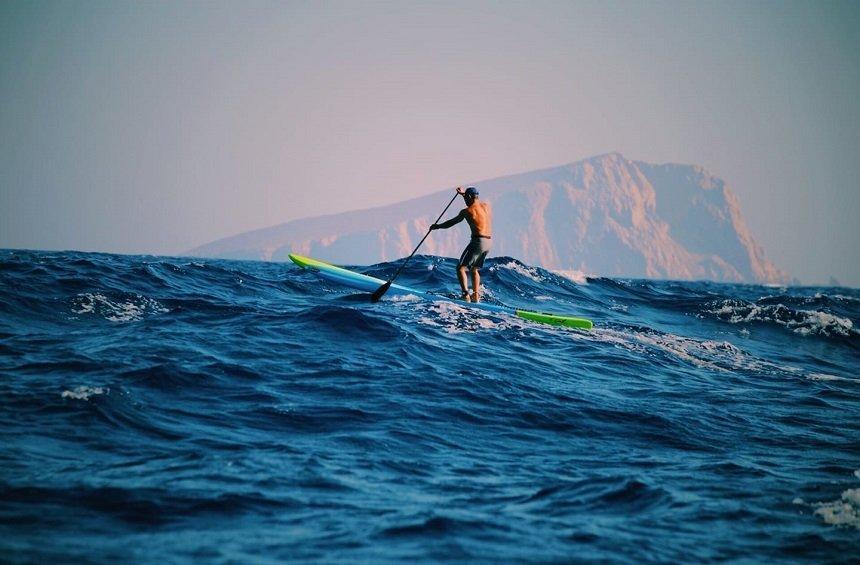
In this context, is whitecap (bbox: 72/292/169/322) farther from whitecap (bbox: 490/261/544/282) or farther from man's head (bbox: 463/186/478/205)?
whitecap (bbox: 490/261/544/282)

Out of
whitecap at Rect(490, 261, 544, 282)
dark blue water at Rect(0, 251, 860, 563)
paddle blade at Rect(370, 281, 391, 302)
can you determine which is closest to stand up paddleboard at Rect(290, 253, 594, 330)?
dark blue water at Rect(0, 251, 860, 563)

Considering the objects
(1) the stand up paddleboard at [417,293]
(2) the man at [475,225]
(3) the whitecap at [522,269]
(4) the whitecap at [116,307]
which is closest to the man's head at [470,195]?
(2) the man at [475,225]

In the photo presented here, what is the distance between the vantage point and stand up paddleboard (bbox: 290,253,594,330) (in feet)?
53.7

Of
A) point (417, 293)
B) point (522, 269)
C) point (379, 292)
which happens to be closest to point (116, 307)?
point (379, 292)

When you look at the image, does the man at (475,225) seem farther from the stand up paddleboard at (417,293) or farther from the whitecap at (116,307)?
the whitecap at (116,307)

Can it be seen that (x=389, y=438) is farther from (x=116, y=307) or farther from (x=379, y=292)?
(x=379, y=292)

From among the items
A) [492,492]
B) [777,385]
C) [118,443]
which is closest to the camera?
[492,492]

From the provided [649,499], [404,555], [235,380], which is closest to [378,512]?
[404,555]

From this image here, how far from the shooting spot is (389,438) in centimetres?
768

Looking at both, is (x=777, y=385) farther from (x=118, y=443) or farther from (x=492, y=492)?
(x=118, y=443)

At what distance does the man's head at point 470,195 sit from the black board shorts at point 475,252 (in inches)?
35.5

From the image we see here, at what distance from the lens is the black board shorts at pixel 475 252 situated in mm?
15992

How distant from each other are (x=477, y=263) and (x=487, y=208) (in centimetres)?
133

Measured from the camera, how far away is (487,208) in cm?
1625
